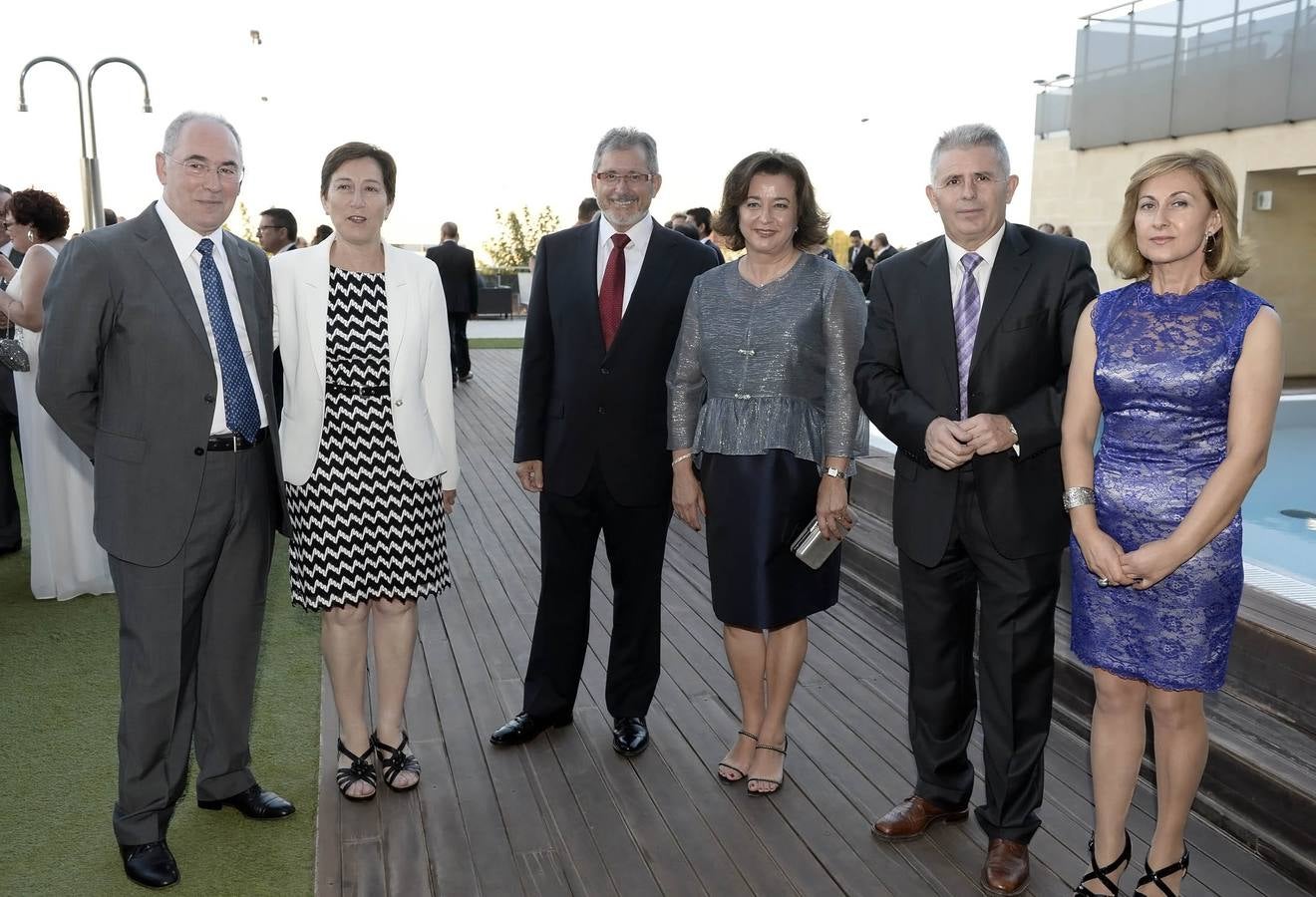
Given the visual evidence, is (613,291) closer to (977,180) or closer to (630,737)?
(977,180)

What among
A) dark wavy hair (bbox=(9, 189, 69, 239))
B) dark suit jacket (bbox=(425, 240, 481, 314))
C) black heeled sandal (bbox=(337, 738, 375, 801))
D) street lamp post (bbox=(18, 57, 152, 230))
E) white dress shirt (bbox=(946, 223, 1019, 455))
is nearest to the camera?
white dress shirt (bbox=(946, 223, 1019, 455))

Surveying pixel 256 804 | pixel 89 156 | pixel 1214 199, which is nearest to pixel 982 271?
pixel 1214 199

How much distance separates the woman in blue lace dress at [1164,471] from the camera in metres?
2.24

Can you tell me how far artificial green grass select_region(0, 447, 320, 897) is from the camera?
9.11ft

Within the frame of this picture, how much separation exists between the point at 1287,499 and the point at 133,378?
322 inches

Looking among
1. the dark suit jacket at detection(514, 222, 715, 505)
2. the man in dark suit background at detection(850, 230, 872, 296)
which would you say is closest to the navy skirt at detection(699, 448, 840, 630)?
the dark suit jacket at detection(514, 222, 715, 505)

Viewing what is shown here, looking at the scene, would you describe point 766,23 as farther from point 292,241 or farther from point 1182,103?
point 292,241

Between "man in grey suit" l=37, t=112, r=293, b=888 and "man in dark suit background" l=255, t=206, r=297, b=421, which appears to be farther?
"man in dark suit background" l=255, t=206, r=297, b=421

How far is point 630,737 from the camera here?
11.6ft

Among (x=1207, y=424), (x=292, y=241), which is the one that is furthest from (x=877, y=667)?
(x=292, y=241)

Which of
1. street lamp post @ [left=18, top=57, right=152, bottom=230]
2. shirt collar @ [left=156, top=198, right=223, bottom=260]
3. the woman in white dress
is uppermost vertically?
street lamp post @ [left=18, top=57, right=152, bottom=230]

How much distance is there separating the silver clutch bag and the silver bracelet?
0.75 meters

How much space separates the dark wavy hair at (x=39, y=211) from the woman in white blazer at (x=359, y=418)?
2.61 m

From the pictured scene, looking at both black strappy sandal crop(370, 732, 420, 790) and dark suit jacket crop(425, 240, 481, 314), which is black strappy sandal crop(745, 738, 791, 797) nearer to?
black strappy sandal crop(370, 732, 420, 790)
